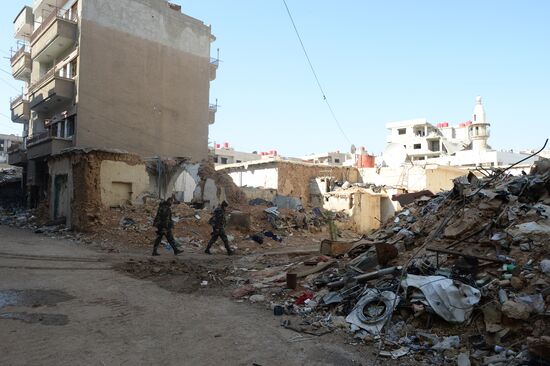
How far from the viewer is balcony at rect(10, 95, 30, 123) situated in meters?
32.2

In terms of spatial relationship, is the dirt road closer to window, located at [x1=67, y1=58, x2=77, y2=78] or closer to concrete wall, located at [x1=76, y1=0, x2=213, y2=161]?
concrete wall, located at [x1=76, y1=0, x2=213, y2=161]

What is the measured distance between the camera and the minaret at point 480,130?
54469 millimetres

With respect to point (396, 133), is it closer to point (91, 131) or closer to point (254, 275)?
point (91, 131)

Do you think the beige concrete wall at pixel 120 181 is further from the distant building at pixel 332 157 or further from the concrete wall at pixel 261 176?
the distant building at pixel 332 157

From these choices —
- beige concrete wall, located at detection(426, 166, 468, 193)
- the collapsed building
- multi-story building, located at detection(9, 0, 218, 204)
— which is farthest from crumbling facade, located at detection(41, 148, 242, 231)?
beige concrete wall, located at detection(426, 166, 468, 193)

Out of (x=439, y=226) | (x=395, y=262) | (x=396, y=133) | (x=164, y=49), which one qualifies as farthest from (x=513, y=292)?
(x=396, y=133)

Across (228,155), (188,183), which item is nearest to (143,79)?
(188,183)

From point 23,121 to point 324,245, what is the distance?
35164mm

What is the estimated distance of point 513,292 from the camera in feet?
16.9

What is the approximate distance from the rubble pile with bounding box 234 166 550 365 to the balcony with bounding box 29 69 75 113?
20.5 m

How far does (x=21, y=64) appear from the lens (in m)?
33.5

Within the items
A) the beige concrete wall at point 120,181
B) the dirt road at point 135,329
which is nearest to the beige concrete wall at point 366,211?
the beige concrete wall at point 120,181

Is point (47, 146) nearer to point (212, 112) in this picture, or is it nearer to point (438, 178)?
point (212, 112)

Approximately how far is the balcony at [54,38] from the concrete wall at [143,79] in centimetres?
88
